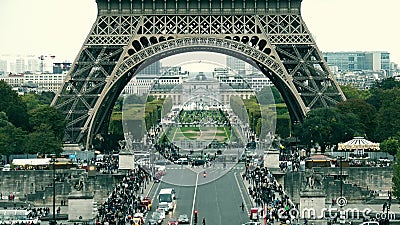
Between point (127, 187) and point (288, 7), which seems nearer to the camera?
point (127, 187)

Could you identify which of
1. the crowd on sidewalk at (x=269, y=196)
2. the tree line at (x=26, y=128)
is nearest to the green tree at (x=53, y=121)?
the tree line at (x=26, y=128)

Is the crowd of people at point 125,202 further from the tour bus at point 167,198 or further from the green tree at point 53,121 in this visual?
the green tree at point 53,121

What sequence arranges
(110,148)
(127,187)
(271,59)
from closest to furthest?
(127,187)
(271,59)
(110,148)

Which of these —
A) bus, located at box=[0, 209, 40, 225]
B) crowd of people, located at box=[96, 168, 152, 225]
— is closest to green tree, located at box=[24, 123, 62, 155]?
crowd of people, located at box=[96, 168, 152, 225]

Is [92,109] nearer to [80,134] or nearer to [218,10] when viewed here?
[80,134]

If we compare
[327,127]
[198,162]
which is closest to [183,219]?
[198,162]

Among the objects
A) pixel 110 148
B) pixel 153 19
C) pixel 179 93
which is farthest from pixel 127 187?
pixel 179 93
